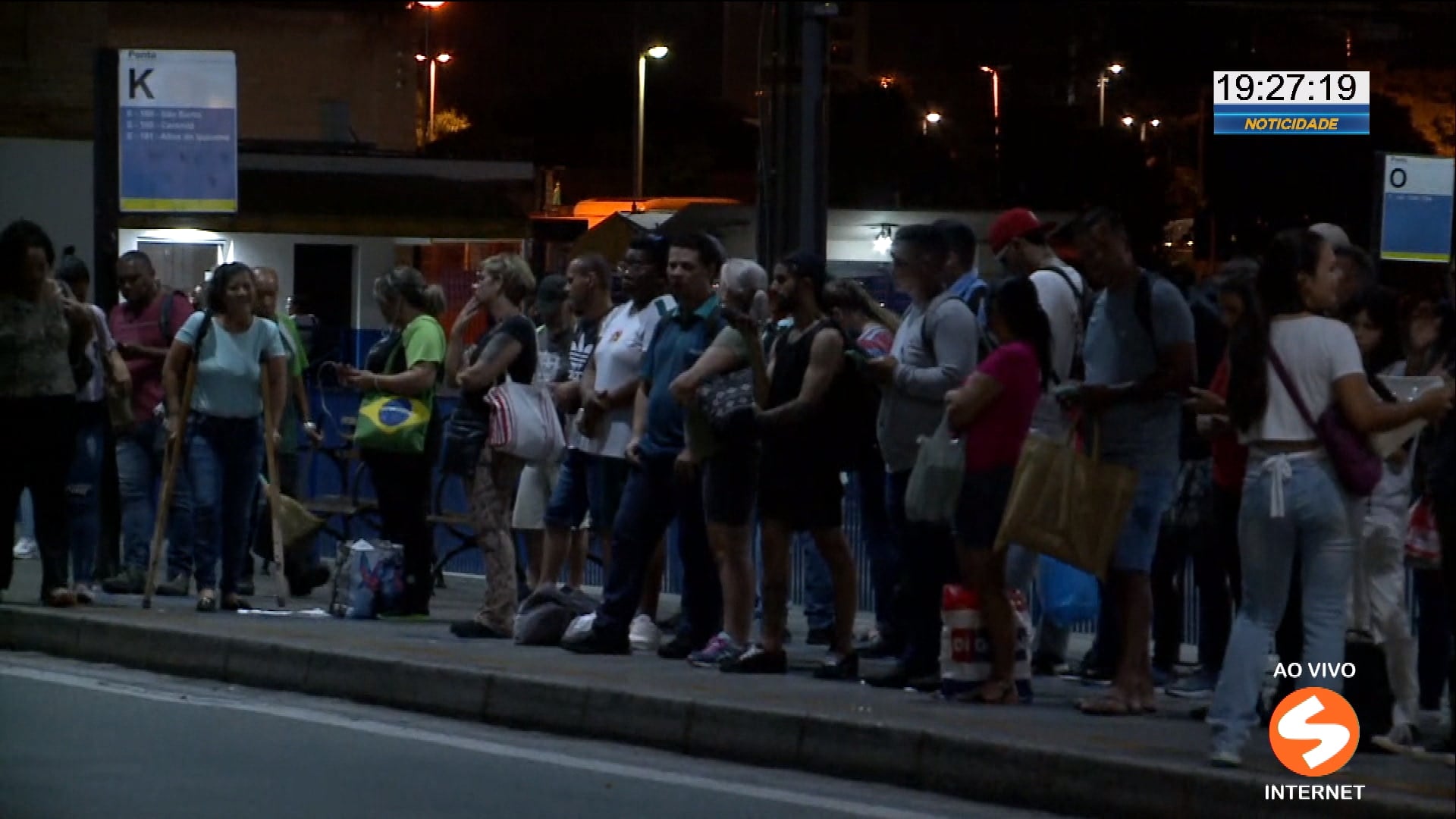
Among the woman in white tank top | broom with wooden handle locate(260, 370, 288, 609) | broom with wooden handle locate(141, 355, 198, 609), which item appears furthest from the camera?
broom with wooden handle locate(260, 370, 288, 609)

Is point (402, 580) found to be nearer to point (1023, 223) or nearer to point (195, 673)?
point (195, 673)

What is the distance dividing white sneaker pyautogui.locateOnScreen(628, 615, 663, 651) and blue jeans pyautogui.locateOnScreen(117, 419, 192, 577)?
3285 millimetres

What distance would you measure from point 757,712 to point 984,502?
4.11ft

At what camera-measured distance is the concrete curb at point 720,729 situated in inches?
305

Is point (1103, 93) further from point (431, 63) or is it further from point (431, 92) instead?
point (431, 63)

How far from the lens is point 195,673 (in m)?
11.6

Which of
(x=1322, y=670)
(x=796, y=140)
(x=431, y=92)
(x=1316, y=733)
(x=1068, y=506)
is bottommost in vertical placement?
(x=1316, y=733)

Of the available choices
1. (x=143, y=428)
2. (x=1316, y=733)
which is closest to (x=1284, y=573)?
(x=1316, y=733)

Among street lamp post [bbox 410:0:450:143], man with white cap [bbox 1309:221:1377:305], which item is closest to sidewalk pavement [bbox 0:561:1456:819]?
man with white cap [bbox 1309:221:1377:305]

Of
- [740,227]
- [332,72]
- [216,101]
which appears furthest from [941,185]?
[216,101]

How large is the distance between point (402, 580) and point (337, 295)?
3038cm

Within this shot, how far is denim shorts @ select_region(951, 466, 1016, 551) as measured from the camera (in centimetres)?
938

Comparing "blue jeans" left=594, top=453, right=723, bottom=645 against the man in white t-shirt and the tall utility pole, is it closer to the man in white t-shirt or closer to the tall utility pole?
the man in white t-shirt
